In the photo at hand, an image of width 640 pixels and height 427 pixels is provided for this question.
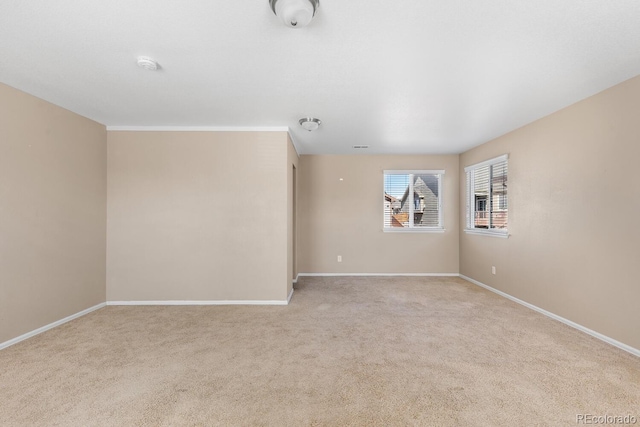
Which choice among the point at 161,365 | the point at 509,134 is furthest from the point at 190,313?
the point at 509,134

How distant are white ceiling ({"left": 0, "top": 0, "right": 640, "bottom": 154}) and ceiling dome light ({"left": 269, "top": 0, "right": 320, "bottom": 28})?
8cm

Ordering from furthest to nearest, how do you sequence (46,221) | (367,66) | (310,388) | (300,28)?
(46,221), (367,66), (310,388), (300,28)

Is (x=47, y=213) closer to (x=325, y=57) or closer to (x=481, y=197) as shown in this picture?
(x=325, y=57)

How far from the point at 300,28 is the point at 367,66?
685 millimetres

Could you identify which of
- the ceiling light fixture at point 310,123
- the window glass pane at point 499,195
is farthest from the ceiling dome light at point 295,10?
the window glass pane at point 499,195

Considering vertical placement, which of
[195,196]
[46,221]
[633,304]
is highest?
[195,196]

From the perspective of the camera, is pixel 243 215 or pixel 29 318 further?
pixel 243 215

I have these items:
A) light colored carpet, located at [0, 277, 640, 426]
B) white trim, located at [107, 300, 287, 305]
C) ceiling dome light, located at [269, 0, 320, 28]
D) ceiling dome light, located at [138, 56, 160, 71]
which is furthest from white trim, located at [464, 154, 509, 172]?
ceiling dome light, located at [138, 56, 160, 71]

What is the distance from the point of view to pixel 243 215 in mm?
3803

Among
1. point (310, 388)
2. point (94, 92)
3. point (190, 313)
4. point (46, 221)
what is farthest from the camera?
point (190, 313)

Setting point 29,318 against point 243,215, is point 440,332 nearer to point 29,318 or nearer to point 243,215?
point 243,215

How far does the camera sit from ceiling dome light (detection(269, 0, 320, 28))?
147 centimetres

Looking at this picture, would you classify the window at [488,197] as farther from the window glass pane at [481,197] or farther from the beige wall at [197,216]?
the beige wall at [197,216]

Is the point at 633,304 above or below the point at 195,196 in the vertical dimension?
below
